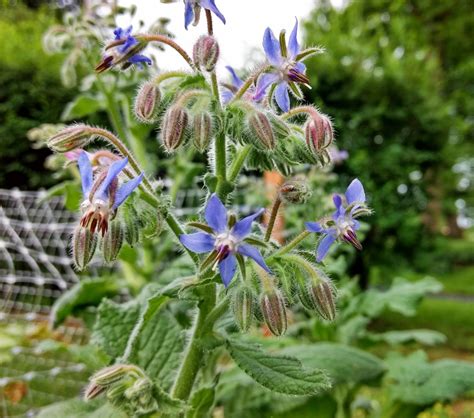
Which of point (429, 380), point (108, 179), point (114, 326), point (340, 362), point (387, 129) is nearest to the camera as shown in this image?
point (108, 179)

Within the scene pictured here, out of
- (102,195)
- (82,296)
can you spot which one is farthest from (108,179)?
(82,296)

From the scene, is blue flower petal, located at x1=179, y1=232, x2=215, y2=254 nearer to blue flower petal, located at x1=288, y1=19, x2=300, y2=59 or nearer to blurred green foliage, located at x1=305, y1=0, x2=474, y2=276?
blue flower petal, located at x1=288, y1=19, x2=300, y2=59

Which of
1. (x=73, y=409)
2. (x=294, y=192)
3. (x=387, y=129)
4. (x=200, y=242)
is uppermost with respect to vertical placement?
(x=387, y=129)

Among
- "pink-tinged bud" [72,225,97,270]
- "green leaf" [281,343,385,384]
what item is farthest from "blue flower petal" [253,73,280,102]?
"green leaf" [281,343,385,384]

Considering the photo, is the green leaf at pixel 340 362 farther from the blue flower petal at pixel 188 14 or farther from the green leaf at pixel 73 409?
the blue flower petal at pixel 188 14

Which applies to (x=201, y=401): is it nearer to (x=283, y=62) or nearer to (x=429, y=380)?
(x=283, y=62)

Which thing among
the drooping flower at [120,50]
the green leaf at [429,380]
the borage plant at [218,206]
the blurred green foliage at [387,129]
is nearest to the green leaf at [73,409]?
the borage plant at [218,206]

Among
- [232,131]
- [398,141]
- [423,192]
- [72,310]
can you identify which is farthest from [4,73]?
[232,131]
